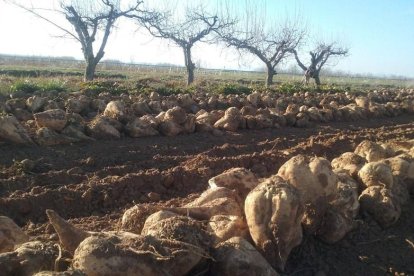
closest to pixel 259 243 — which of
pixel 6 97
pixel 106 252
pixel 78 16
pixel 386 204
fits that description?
pixel 106 252

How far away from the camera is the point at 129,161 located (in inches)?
268

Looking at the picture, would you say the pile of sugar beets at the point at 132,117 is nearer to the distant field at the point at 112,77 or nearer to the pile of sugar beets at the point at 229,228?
the distant field at the point at 112,77

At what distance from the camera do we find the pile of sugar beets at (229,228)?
8.25 ft

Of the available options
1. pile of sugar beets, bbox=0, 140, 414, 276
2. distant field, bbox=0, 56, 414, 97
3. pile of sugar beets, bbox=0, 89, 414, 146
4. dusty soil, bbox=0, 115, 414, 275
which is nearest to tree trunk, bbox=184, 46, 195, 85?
→ distant field, bbox=0, 56, 414, 97

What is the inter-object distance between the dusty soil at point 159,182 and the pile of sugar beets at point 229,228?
0.63 feet

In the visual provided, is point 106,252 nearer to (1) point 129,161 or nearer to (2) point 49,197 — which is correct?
(2) point 49,197

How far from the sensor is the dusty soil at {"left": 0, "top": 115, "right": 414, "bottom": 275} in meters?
3.65

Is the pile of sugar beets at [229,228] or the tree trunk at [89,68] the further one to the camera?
the tree trunk at [89,68]

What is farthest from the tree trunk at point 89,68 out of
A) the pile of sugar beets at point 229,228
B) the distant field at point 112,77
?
the pile of sugar beets at point 229,228

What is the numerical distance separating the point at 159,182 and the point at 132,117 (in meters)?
3.16

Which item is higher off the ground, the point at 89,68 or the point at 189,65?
the point at 189,65

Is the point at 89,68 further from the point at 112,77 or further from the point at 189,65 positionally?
the point at 112,77

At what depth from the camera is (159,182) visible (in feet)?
19.0

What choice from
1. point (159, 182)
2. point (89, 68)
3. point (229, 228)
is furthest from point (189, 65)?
point (229, 228)
